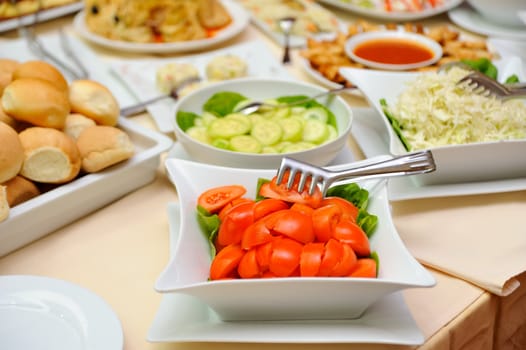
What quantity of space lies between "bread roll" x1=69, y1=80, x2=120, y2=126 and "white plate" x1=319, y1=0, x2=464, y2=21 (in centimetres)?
111

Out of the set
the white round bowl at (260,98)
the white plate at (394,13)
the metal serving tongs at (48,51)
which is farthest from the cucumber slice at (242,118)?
the white plate at (394,13)

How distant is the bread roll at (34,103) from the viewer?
46.4 inches

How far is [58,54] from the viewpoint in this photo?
1.89 metres

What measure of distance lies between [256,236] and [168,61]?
1059 millimetres

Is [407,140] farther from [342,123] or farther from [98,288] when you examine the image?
[98,288]

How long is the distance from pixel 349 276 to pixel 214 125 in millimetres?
529

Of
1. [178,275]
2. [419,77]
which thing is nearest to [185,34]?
[419,77]

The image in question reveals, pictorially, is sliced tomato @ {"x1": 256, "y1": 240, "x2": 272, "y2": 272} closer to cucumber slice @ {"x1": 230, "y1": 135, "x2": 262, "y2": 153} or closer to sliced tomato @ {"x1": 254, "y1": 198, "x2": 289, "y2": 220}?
sliced tomato @ {"x1": 254, "y1": 198, "x2": 289, "y2": 220}

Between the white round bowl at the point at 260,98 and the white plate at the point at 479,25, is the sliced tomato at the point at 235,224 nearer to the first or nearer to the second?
the white round bowl at the point at 260,98

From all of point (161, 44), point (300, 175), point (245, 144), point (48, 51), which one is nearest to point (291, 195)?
point (300, 175)

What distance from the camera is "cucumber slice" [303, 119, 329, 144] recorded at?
1.30 m

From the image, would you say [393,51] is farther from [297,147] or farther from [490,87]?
[297,147]

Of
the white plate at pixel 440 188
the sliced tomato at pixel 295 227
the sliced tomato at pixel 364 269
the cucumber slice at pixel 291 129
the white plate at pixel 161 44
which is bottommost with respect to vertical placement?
the white plate at pixel 440 188

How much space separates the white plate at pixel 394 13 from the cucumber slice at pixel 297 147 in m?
0.99
